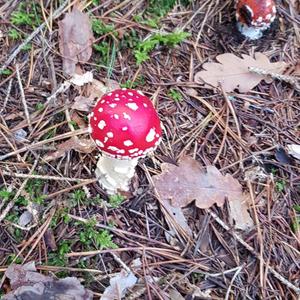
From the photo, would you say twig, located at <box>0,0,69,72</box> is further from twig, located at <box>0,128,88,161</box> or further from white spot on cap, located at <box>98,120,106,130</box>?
white spot on cap, located at <box>98,120,106,130</box>

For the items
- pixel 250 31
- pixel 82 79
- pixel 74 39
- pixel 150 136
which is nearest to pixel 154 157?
pixel 150 136

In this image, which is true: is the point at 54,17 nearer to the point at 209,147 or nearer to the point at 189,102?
the point at 189,102

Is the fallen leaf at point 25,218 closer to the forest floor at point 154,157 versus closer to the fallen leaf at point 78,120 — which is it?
the forest floor at point 154,157

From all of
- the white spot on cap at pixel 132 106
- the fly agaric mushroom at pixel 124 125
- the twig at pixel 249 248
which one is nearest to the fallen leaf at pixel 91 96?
the fly agaric mushroom at pixel 124 125

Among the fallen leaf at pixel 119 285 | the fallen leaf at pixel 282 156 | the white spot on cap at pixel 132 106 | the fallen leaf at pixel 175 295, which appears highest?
the white spot on cap at pixel 132 106

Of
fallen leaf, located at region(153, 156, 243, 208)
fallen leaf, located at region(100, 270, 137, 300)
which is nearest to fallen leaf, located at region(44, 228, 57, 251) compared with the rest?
fallen leaf, located at region(100, 270, 137, 300)

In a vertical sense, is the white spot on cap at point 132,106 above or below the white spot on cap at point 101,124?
above
